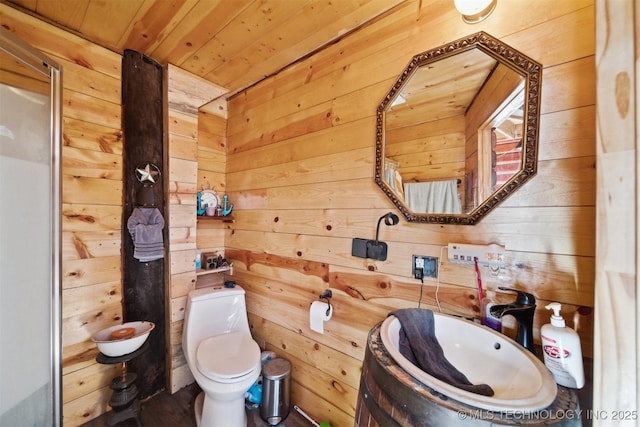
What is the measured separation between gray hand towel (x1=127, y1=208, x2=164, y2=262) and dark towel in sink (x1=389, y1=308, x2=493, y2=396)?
160cm

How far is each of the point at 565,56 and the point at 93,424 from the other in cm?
298

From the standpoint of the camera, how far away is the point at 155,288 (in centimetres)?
172

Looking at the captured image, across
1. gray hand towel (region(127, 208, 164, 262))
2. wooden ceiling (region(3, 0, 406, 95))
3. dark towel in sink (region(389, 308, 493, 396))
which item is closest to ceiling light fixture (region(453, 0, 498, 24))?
wooden ceiling (region(3, 0, 406, 95))

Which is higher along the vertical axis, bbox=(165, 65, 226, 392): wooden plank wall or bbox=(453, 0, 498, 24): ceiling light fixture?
bbox=(453, 0, 498, 24): ceiling light fixture

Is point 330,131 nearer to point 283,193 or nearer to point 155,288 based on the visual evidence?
point 283,193

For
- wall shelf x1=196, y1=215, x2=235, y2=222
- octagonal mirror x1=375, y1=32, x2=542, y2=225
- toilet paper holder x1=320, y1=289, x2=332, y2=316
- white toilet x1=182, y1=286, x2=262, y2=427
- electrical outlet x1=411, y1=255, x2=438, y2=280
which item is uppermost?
octagonal mirror x1=375, y1=32, x2=542, y2=225

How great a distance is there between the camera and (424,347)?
899 millimetres

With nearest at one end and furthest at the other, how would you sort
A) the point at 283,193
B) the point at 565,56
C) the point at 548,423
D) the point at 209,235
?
the point at 548,423 < the point at 565,56 < the point at 283,193 < the point at 209,235

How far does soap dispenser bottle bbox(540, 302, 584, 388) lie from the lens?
2.22 ft

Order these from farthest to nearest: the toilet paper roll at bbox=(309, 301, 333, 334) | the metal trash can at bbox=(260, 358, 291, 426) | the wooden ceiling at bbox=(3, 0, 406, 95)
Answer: the metal trash can at bbox=(260, 358, 291, 426), the toilet paper roll at bbox=(309, 301, 333, 334), the wooden ceiling at bbox=(3, 0, 406, 95)

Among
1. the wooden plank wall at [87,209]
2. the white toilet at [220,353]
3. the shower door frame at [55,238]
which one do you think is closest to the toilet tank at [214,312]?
the white toilet at [220,353]

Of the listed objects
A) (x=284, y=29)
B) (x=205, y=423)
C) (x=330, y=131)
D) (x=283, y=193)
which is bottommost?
(x=205, y=423)

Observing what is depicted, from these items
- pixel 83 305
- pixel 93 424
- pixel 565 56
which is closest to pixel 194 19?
pixel 565 56

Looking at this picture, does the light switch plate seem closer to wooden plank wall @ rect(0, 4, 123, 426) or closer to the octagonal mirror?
the octagonal mirror
